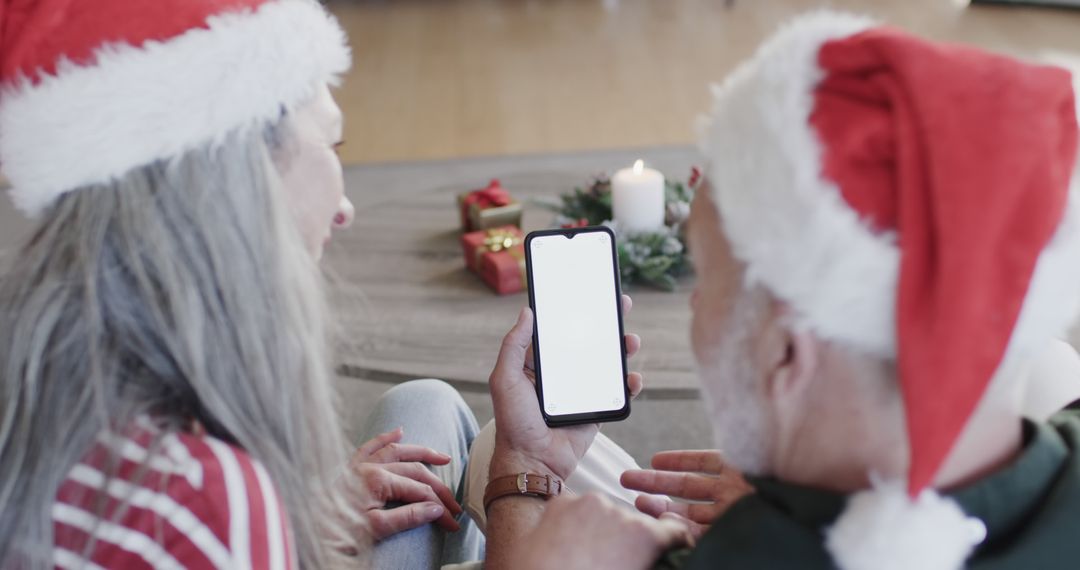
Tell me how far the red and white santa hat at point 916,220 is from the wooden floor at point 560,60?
7.78 ft

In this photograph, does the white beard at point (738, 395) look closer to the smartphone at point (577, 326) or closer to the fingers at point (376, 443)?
the smartphone at point (577, 326)

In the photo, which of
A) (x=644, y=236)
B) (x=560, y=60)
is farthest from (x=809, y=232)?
(x=560, y=60)

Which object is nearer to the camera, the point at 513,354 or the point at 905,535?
the point at 905,535

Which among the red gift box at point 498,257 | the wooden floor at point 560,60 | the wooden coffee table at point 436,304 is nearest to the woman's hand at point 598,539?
the wooden coffee table at point 436,304

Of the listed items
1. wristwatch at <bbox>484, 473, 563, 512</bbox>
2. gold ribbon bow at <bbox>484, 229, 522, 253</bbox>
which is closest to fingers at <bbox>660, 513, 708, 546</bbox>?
wristwatch at <bbox>484, 473, 563, 512</bbox>

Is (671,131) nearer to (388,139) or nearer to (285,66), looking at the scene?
(388,139)

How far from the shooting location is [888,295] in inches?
24.7

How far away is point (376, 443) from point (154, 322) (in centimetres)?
43

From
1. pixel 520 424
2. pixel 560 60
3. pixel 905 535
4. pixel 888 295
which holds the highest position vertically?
pixel 888 295

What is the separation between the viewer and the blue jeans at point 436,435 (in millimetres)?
1075

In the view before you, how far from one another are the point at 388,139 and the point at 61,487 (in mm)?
2554

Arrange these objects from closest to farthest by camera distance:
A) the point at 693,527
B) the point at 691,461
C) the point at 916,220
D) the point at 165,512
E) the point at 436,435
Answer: the point at 916,220 → the point at 165,512 → the point at 693,527 → the point at 691,461 → the point at 436,435

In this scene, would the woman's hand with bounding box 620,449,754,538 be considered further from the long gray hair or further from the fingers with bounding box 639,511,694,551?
the long gray hair

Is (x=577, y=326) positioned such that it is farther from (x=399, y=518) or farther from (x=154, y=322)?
(x=154, y=322)
